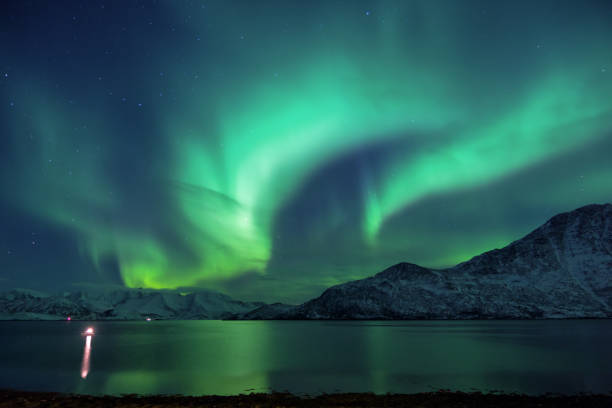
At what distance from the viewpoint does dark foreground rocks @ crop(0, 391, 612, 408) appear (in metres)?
27.1

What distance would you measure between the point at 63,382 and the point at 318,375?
29.0 metres

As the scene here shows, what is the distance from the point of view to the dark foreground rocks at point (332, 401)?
27.1 metres

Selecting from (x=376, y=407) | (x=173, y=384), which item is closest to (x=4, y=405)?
(x=173, y=384)

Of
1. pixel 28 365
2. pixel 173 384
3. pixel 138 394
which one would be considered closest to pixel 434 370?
pixel 173 384

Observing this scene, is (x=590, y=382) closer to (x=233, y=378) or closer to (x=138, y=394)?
(x=233, y=378)

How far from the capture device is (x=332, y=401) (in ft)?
95.3

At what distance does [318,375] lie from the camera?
152ft

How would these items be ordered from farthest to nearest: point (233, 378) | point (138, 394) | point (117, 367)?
point (117, 367) → point (233, 378) → point (138, 394)

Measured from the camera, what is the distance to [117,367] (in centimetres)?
5644

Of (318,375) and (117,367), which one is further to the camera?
(117,367)

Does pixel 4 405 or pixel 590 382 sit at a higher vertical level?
pixel 4 405

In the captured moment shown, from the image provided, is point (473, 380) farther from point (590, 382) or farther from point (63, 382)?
point (63, 382)

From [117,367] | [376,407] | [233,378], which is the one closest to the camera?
[376,407]

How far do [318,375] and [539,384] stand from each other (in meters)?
23.5
